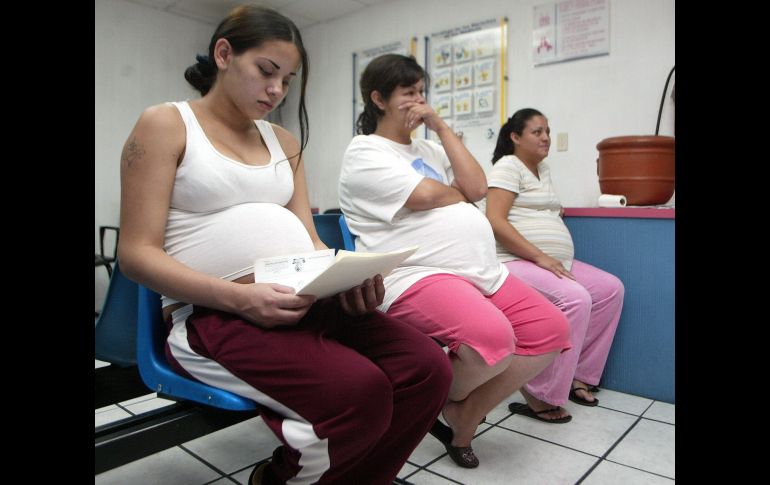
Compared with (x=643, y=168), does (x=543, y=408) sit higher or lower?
lower

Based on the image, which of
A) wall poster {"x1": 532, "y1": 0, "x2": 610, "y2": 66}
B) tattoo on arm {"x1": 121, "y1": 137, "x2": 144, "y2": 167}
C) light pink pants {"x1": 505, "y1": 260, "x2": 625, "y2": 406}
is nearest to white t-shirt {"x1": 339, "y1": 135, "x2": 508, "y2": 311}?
light pink pants {"x1": 505, "y1": 260, "x2": 625, "y2": 406}

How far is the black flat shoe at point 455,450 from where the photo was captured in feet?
5.13

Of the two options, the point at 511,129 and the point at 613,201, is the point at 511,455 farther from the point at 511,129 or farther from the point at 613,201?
the point at 511,129

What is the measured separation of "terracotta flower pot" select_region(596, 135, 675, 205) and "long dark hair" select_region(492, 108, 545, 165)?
432mm

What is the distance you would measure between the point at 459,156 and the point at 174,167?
971mm

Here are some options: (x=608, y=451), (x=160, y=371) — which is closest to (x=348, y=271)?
(x=160, y=371)

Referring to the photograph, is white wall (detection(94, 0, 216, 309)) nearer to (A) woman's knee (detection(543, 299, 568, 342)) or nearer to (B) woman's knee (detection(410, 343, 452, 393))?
(A) woman's knee (detection(543, 299, 568, 342))

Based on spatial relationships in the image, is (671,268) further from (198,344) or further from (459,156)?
(198,344)

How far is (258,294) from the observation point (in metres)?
0.95

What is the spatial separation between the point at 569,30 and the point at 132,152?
2832mm

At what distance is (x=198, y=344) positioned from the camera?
100 cm

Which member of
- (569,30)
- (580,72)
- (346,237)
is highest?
(569,30)
